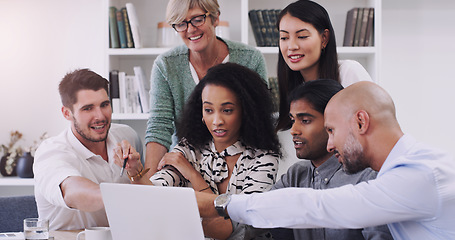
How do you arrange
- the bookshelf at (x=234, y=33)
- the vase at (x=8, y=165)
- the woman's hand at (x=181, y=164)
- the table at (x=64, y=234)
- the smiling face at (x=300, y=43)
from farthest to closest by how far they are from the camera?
the vase at (x=8, y=165)
the bookshelf at (x=234, y=33)
the smiling face at (x=300, y=43)
the woman's hand at (x=181, y=164)
the table at (x=64, y=234)

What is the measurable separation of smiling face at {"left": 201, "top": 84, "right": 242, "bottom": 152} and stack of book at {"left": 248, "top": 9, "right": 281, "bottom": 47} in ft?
4.99

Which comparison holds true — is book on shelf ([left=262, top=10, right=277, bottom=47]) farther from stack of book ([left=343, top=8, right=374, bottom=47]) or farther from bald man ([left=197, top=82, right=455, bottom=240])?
bald man ([left=197, top=82, right=455, bottom=240])

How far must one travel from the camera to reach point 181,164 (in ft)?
→ 6.19

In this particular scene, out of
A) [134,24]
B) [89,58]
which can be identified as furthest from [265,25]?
[89,58]

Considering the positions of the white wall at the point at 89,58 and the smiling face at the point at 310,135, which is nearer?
the smiling face at the point at 310,135

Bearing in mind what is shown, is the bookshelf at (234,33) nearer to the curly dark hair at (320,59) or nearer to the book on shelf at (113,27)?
the book on shelf at (113,27)

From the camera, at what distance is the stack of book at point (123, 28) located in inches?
132

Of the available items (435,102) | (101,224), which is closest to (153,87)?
(101,224)

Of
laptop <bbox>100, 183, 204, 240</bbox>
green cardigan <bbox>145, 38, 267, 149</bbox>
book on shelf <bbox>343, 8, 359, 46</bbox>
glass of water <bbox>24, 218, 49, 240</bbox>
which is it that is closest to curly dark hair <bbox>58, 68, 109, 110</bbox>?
green cardigan <bbox>145, 38, 267, 149</bbox>

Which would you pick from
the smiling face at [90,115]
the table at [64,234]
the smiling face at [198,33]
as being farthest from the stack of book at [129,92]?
the table at [64,234]

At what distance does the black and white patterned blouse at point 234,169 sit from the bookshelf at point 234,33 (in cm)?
146

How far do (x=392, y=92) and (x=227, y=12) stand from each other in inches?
48.1

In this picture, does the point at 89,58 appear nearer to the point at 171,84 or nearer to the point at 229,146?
the point at 171,84

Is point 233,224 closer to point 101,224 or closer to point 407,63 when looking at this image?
point 101,224
